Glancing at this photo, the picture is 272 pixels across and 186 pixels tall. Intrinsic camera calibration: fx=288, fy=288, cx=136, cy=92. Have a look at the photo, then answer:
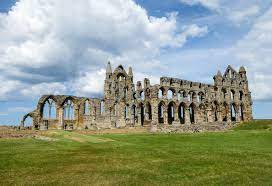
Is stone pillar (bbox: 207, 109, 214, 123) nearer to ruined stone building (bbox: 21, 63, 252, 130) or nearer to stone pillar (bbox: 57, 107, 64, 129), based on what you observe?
ruined stone building (bbox: 21, 63, 252, 130)

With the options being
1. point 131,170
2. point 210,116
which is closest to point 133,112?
point 210,116

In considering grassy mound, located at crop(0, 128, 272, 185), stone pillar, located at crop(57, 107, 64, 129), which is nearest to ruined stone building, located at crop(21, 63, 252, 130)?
stone pillar, located at crop(57, 107, 64, 129)

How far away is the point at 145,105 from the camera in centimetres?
6147

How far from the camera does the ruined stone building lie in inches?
2318

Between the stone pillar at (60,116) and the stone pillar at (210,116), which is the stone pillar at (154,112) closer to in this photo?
the stone pillar at (210,116)

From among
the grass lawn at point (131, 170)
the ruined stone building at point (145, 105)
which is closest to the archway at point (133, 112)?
the ruined stone building at point (145, 105)

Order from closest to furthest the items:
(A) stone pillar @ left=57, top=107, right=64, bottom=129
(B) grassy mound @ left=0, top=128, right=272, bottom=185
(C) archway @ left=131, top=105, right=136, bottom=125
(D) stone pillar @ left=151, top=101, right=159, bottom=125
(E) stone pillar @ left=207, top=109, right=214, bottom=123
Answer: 1. (B) grassy mound @ left=0, top=128, right=272, bottom=185
2. (D) stone pillar @ left=151, top=101, right=159, bottom=125
3. (A) stone pillar @ left=57, top=107, right=64, bottom=129
4. (C) archway @ left=131, top=105, right=136, bottom=125
5. (E) stone pillar @ left=207, top=109, right=214, bottom=123

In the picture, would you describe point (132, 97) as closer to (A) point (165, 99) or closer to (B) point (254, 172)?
(A) point (165, 99)

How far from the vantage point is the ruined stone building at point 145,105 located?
58.9 metres

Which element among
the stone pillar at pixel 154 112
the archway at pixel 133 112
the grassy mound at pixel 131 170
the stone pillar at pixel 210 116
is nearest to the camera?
the grassy mound at pixel 131 170

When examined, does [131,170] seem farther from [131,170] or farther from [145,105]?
[145,105]

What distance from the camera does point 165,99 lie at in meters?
60.0

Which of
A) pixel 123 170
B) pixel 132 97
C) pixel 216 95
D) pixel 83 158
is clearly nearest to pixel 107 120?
pixel 132 97

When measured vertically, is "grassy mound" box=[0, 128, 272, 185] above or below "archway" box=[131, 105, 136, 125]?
below
